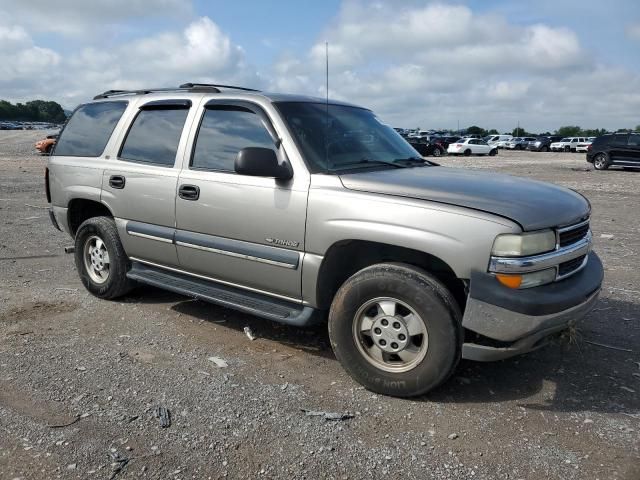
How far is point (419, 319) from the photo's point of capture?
3.56 m

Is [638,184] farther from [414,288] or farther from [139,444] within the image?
[139,444]

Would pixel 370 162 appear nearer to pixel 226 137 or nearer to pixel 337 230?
pixel 337 230

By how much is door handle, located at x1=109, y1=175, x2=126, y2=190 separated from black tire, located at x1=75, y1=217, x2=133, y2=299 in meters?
0.40

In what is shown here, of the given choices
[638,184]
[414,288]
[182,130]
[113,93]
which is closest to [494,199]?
[414,288]

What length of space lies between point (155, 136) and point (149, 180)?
434 mm

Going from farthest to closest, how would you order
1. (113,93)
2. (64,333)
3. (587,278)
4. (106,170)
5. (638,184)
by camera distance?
(638,184), (113,93), (106,170), (64,333), (587,278)

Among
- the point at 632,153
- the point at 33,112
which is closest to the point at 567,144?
the point at 632,153

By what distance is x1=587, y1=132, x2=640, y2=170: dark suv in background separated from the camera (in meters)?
24.9

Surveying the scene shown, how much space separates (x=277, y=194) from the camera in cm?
407

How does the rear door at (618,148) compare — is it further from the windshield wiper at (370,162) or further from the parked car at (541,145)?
the parked car at (541,145)

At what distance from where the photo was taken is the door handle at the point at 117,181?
202 inches

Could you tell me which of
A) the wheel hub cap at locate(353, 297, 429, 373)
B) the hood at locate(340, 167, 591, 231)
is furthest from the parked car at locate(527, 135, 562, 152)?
the wheel hub cap at locate(353, 297, 429, 373)

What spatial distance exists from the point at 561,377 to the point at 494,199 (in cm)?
144

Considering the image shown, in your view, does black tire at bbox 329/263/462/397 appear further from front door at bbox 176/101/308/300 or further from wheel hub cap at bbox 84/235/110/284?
wheel hub cap at bbox 84/235/110/284
